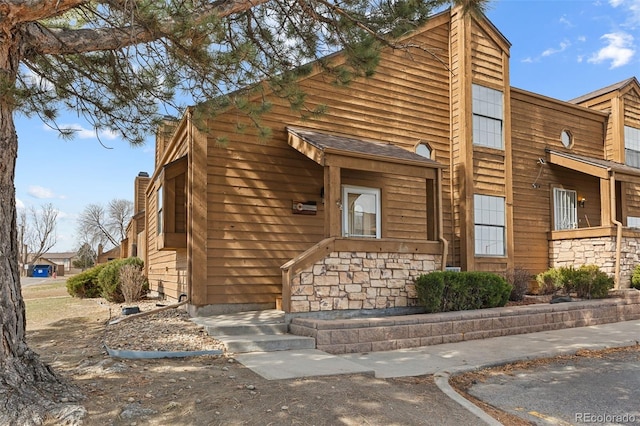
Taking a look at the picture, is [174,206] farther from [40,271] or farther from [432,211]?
[40,271]

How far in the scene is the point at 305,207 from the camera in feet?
31.8

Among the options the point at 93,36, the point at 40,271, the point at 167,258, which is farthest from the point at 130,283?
the point at 40,271

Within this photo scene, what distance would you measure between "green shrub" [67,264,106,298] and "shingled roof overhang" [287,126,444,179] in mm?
8860

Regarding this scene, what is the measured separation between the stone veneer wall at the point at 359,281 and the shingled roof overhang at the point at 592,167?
244 inches

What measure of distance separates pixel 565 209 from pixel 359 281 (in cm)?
856

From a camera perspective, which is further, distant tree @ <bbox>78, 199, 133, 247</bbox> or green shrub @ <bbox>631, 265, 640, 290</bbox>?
distant tree @ <bbox>78, 199, 133, 247</bbox>

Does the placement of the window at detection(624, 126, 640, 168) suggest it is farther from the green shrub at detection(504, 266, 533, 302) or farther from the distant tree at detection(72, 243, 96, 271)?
the distant tree at detection(72, 243, 96, 271)

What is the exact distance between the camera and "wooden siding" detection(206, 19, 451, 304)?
8852 mm

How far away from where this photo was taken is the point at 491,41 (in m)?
12.7

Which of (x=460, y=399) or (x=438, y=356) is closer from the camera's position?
(x=460, y=399)

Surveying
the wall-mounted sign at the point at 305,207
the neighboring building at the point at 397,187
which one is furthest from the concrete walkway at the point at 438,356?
the wall-mounted sign at the point at 305,207

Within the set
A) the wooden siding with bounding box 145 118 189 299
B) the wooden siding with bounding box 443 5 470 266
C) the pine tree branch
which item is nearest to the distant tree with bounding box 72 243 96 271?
the wooden siding with bounding box 145 118 189 299

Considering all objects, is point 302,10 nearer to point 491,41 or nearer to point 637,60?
point 491,41

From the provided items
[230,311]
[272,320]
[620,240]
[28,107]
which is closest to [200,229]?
[230,311]
